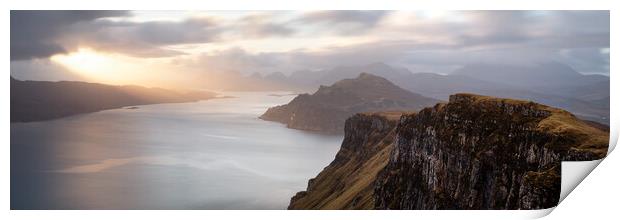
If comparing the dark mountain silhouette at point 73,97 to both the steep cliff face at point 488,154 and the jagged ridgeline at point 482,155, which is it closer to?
the jagged ridgeline at point 482,155

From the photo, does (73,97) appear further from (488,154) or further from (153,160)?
(488,154)

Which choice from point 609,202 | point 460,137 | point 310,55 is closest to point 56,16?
point 310,55

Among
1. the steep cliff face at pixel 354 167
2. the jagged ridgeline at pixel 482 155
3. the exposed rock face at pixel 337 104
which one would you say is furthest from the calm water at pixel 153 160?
the jagged ridgeline at pixel 482 155

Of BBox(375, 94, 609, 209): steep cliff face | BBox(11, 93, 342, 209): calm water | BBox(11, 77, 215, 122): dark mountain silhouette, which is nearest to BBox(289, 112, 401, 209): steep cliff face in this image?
BBox(11, 93, 342, 209): calm water

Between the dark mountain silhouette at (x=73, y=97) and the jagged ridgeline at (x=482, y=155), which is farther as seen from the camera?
the dark mountain silhouette at (x=73, y=97)

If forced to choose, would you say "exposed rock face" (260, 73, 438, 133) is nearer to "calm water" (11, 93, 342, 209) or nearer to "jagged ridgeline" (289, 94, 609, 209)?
"calm water" (11, 93, 342, 209)
